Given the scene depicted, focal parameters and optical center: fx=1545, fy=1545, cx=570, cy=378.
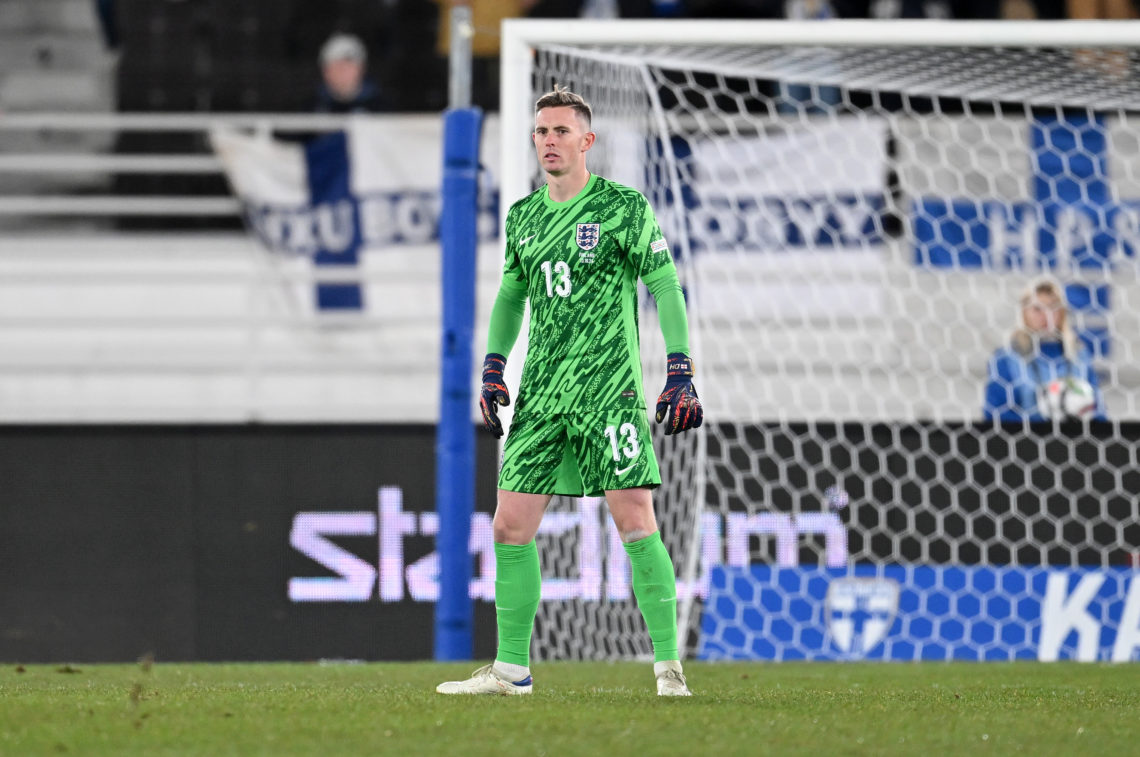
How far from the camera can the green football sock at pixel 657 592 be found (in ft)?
14.0

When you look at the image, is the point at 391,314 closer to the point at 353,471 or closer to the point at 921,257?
the point at 353,471

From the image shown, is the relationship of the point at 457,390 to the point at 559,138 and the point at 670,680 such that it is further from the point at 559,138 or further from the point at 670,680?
the point at 670,680

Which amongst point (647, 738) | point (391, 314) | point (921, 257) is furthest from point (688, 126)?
point (647, 738)

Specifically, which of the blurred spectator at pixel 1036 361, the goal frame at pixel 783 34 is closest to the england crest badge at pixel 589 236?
the goal frame at pixel 783 34

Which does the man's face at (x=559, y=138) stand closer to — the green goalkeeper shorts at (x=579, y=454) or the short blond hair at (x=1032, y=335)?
the green goalkeeper shorts at (x=579, y=454)

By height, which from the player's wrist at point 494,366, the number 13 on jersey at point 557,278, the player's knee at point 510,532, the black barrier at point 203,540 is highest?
the number 13 on jersey at point 557,278

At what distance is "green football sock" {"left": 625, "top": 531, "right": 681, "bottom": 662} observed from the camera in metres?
4.28

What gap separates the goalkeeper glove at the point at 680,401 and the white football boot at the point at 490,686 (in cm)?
86

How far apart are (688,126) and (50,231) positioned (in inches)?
180

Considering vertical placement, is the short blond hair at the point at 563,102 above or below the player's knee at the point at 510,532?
above

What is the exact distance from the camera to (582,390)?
426 cm

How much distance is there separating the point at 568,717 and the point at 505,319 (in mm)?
1382

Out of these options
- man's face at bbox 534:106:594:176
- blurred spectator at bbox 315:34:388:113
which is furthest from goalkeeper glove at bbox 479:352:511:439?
blurred spectator at bbox 315:34:388:113

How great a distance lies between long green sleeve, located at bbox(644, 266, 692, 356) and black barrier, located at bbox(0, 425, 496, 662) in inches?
140
